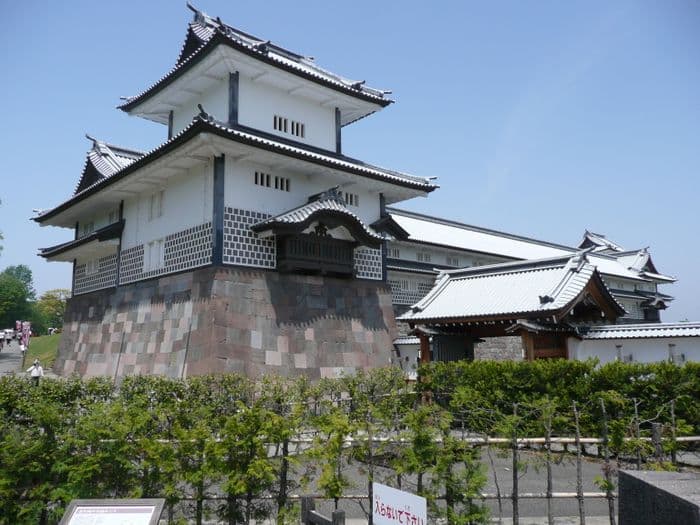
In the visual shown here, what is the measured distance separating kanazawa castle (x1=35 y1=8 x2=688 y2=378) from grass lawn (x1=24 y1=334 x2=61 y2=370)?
16415 mm

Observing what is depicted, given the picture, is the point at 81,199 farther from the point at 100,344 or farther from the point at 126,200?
the point at 100,344

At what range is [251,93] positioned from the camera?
71.2 ft

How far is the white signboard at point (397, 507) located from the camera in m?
5.09

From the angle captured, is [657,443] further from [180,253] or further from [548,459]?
[180,253]

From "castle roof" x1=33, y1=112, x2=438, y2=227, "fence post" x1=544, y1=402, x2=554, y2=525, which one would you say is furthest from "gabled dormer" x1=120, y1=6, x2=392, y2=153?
"fence post" x1=544, y1=402, x2=554, y2=525

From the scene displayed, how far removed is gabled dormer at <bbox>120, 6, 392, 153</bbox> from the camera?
20812 mm

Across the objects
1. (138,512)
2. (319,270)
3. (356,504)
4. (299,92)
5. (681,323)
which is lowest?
(356,504)

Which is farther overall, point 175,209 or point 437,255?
point 437,255

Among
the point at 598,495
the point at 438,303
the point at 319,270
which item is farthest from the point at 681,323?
the point at 319,270

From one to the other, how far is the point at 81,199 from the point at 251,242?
11355mm

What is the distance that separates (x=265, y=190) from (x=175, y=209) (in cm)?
416

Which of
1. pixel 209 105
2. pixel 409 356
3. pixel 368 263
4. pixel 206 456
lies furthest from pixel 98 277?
pixel 206 456

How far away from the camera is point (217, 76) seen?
21.8m

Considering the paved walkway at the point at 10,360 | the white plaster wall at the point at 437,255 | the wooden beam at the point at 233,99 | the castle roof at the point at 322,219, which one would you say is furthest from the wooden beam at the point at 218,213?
the paved walkway at the point at 10,360
